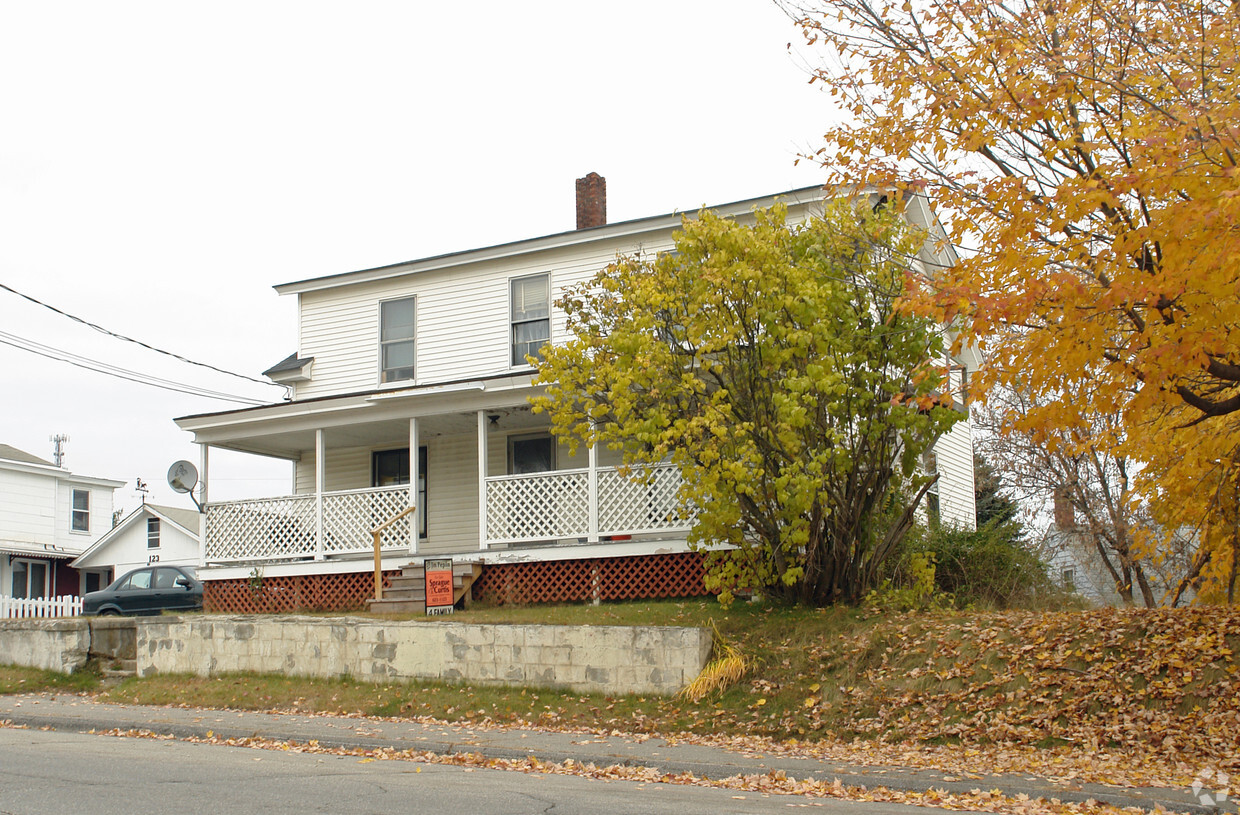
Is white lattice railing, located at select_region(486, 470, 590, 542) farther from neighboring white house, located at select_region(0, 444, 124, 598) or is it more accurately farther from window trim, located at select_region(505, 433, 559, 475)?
neighboring white house, located at select_region(0, 444, 124, 598)

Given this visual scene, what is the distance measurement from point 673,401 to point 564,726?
14.3 ft

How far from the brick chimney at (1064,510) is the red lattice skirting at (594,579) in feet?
39.5

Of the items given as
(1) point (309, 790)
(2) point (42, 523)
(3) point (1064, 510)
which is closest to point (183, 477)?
(1) point (309, 790)

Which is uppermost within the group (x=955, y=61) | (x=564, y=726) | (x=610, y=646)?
(x=955, y=61)

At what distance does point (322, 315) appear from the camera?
23359 millimetres

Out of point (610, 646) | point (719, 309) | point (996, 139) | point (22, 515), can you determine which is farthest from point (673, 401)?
point (22, 515)

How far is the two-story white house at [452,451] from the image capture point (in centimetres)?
1734

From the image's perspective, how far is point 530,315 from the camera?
21578 millimetres

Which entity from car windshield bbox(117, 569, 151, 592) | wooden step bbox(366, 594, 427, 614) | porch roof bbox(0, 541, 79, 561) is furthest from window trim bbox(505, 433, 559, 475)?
porch roof bbox(0, 541, 79, 561)

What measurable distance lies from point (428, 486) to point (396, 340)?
10.8ft

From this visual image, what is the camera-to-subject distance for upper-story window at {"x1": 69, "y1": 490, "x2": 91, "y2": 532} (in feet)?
134

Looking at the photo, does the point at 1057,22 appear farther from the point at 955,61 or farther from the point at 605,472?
the point at 605,472

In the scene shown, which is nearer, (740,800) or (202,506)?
(740,800)

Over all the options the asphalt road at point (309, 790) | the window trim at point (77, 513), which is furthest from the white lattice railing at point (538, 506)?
the window trim at point (77, 513)
